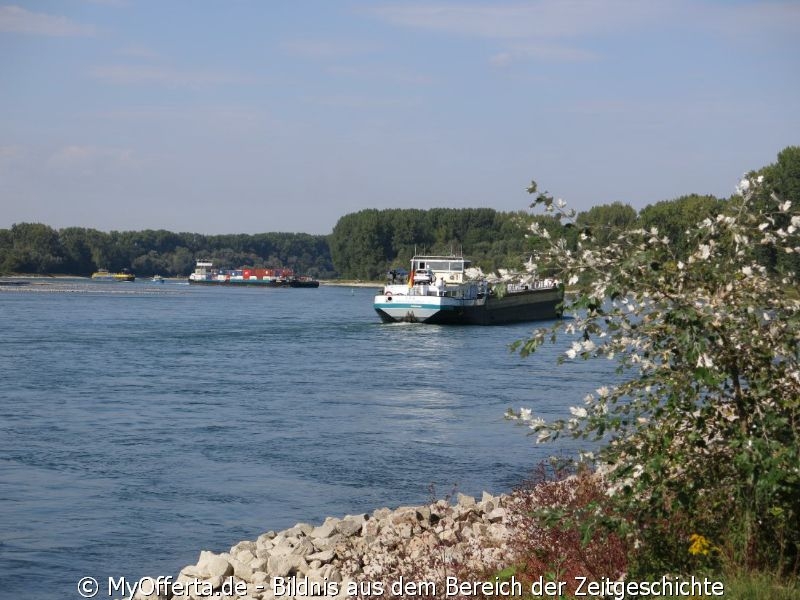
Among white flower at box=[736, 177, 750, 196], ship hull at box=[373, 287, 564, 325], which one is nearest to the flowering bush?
white flower at box=[736, 177, 750, 196]

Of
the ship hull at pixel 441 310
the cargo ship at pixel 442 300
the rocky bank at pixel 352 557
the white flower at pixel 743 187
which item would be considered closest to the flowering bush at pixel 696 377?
the white flower at pixel 743 187

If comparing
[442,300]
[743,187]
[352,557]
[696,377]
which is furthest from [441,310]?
[696,377]

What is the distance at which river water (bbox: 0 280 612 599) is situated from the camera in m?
14.6

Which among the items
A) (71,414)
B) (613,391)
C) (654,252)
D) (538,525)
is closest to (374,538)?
(538,525)

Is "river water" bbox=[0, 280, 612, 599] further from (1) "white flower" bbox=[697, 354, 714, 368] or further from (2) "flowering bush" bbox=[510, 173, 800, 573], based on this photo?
(1) "white flower" bbox=[697, 354, 714, 368]

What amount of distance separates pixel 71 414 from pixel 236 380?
8991 mm

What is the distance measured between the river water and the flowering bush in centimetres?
666

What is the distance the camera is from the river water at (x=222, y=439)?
14633 millimetres

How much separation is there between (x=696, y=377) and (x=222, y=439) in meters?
16.0

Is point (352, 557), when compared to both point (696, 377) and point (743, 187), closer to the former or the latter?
point (696, 377)

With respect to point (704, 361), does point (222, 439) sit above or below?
below

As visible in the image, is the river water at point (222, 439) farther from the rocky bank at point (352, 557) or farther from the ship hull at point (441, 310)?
the ship hull at point (441, 310)

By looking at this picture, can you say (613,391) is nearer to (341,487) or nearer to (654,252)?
(654,252)

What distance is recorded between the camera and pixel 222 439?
22.5 m
